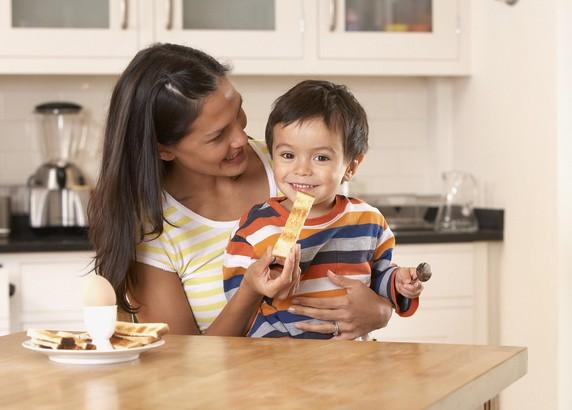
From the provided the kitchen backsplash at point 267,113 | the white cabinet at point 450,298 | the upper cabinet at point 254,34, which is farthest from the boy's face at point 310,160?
the kitchen backsplash at point 267,113

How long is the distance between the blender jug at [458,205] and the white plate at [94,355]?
2.30m

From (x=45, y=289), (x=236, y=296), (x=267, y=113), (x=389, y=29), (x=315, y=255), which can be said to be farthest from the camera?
(x=267, y=113)

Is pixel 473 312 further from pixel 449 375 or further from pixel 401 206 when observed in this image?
pixel 449 375

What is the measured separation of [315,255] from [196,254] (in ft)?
0.96

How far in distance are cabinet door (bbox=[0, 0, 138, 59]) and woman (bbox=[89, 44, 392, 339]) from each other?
58.9 inches

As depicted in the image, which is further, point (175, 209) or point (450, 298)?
point (450, 298)

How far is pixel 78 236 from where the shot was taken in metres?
3.50

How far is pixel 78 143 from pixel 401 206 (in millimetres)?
1253

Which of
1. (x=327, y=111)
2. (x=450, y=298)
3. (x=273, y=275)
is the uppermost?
(x=327, y=111)

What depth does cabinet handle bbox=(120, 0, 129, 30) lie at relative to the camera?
3.54 m

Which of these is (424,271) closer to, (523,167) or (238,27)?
(523,167)

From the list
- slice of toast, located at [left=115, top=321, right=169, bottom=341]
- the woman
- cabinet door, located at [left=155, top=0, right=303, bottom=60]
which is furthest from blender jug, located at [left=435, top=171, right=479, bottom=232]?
slice of toast, located at [left=115, top=321, right=169, bottom=341]

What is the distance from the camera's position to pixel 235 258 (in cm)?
199

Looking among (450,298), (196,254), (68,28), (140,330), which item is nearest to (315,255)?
(196,254)
